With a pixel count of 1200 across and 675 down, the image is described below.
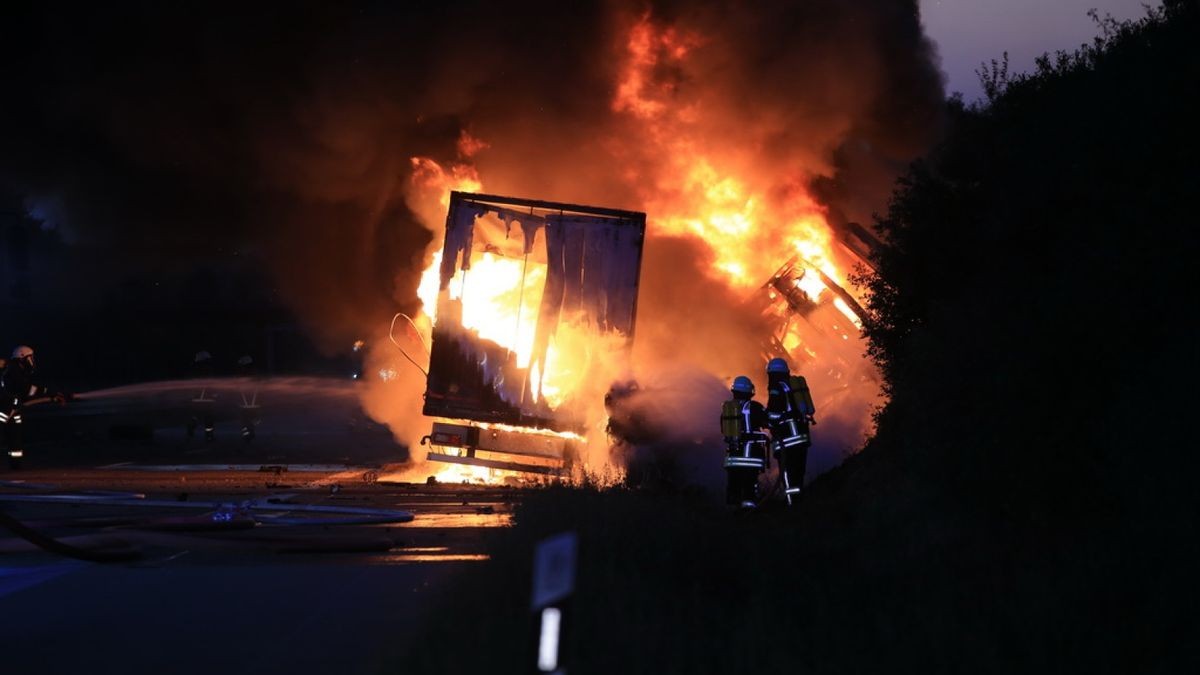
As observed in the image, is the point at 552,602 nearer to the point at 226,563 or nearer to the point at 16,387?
the point at 226,563

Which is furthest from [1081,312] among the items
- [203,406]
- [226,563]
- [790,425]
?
[203,406]

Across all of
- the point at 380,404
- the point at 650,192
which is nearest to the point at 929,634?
the point at 650,192

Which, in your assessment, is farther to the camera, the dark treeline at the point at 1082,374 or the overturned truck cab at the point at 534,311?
the overturned truck cab at the point at 534,311

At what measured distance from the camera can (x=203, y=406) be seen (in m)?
40.1

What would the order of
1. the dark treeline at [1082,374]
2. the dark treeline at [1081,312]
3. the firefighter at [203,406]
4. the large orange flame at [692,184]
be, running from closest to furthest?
the dark treeline at [1082,374], the dark treeline at [1081,312], the large orange flame at [692,184], the firefighter at [203,406]

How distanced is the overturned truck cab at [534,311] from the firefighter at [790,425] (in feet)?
10.3

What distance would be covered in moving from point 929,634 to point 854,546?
311 cm

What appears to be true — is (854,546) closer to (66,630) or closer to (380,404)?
(66,630)

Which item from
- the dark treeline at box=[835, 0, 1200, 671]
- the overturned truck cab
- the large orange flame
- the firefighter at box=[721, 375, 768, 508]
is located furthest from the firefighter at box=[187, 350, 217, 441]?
the dark treeline at box=[835, 0, 1200, 671]

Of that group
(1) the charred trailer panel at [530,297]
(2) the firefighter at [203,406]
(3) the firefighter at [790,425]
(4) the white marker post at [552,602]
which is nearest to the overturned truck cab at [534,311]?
(1) the charred trailer panel at [530,297]

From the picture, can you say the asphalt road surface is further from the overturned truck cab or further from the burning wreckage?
the overturned truck cab

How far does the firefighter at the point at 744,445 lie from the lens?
15.0 m

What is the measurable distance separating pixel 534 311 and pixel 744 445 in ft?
13.2

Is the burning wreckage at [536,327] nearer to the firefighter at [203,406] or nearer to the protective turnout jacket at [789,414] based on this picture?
the protective turnout jacket at [789,414]
